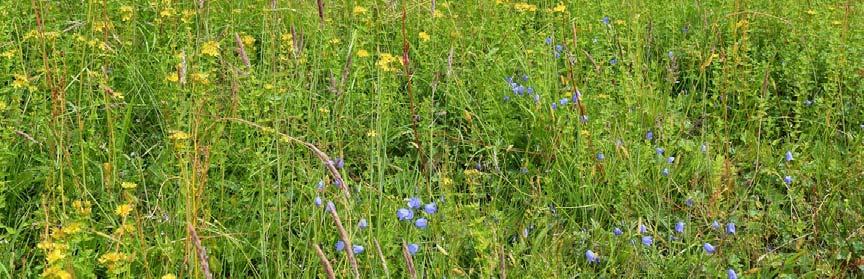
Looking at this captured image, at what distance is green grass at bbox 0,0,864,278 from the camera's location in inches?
84.6

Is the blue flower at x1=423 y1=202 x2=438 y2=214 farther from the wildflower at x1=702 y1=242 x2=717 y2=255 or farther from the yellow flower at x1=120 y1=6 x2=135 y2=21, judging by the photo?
the yellow flower at x1=120 y1=6 x2=135 y2=21

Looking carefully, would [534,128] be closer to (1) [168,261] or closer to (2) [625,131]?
(2) [625,131]

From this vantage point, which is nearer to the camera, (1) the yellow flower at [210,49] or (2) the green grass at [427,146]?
(2) the green grass at [427,146]

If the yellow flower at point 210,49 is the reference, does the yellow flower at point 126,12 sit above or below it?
below

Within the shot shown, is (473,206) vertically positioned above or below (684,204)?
above

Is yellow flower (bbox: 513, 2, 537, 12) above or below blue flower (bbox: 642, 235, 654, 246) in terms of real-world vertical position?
above

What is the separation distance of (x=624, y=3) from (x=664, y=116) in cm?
97

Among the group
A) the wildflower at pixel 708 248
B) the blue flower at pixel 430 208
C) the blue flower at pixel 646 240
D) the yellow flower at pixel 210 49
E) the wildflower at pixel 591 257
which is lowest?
the wildflower at pixel 591 257

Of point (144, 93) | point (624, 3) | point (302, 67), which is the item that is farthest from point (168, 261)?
point (624, 3)

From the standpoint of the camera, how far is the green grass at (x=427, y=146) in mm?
2148

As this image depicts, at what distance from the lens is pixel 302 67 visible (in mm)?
2748

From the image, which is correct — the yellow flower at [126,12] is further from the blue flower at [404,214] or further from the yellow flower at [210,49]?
the blue flower at [404,214]

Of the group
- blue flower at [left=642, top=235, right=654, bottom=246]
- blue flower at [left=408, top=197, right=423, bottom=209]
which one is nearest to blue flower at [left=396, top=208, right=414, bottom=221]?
blue flower at [left=408, top=197, right=423, bottom=209]

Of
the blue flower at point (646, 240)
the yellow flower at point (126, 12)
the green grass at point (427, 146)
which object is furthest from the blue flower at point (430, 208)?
the yellow flower at point (126, 12)
